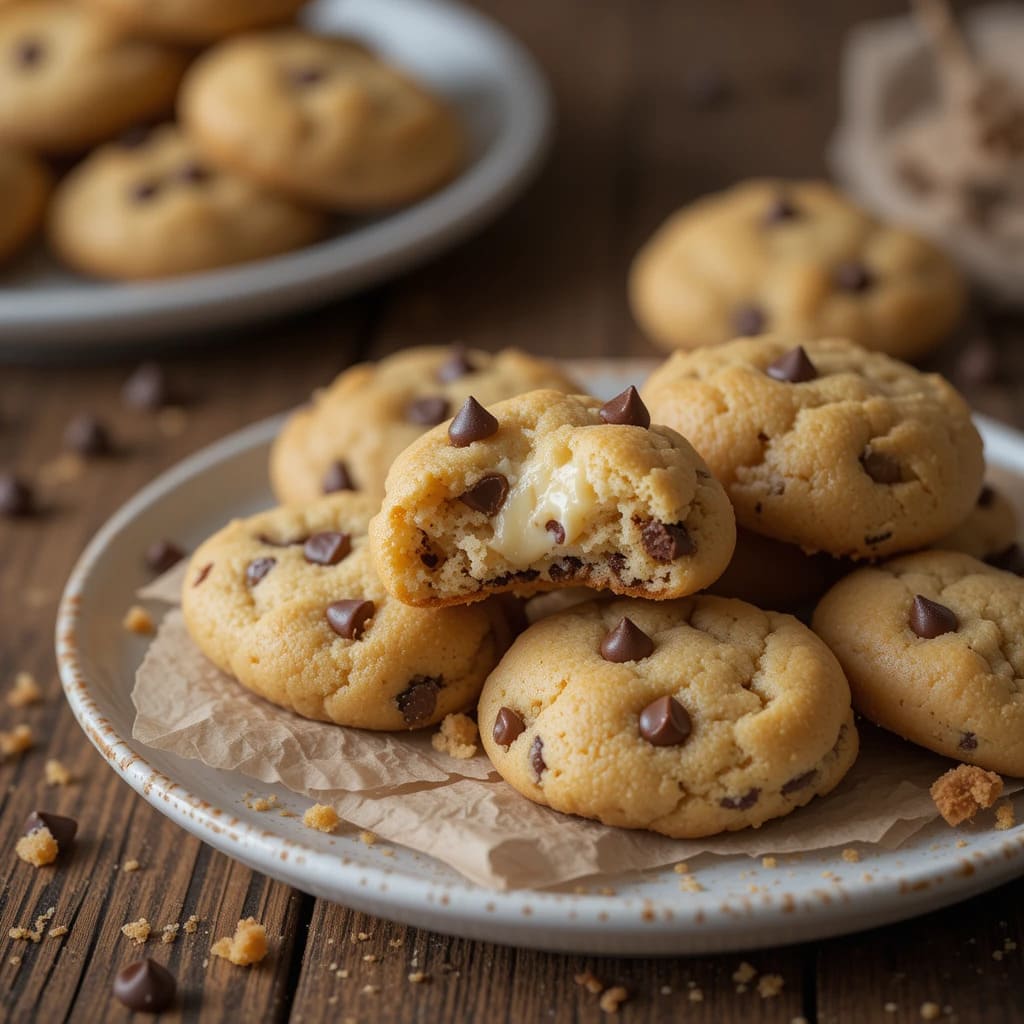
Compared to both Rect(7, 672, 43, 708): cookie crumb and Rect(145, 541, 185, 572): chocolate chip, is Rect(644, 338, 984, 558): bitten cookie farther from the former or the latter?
Rect(7, 672, 43, 708): cookie crumb

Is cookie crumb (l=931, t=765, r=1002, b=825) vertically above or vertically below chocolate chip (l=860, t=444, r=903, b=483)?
below

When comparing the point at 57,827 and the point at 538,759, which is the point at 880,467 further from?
the point at 57,827

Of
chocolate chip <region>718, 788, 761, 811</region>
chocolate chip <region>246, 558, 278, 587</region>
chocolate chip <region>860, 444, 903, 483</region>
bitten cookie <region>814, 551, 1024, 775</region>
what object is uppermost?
chocolate chip <region>860, 444, 903, 483</region>

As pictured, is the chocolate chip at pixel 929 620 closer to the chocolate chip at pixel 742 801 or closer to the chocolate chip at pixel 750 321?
the chocolate chip at pixel 742 801

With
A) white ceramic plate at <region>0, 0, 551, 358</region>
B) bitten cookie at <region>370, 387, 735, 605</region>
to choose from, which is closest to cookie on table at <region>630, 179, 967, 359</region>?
white ceramic plate at <region>0, 0, 551, 358</region>

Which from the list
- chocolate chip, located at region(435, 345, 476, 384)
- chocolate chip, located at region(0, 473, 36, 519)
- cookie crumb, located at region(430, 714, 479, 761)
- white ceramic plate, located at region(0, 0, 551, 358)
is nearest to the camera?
cookie crumb, located at region(430, 714, 479, 761)

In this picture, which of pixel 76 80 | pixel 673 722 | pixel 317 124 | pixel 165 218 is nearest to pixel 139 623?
→ pixel 673 722

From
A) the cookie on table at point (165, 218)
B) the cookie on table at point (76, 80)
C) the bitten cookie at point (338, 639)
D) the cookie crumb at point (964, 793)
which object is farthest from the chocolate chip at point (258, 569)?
the cookie on table at point (76, 80)

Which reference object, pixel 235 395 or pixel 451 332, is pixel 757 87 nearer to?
pixel 451 332
